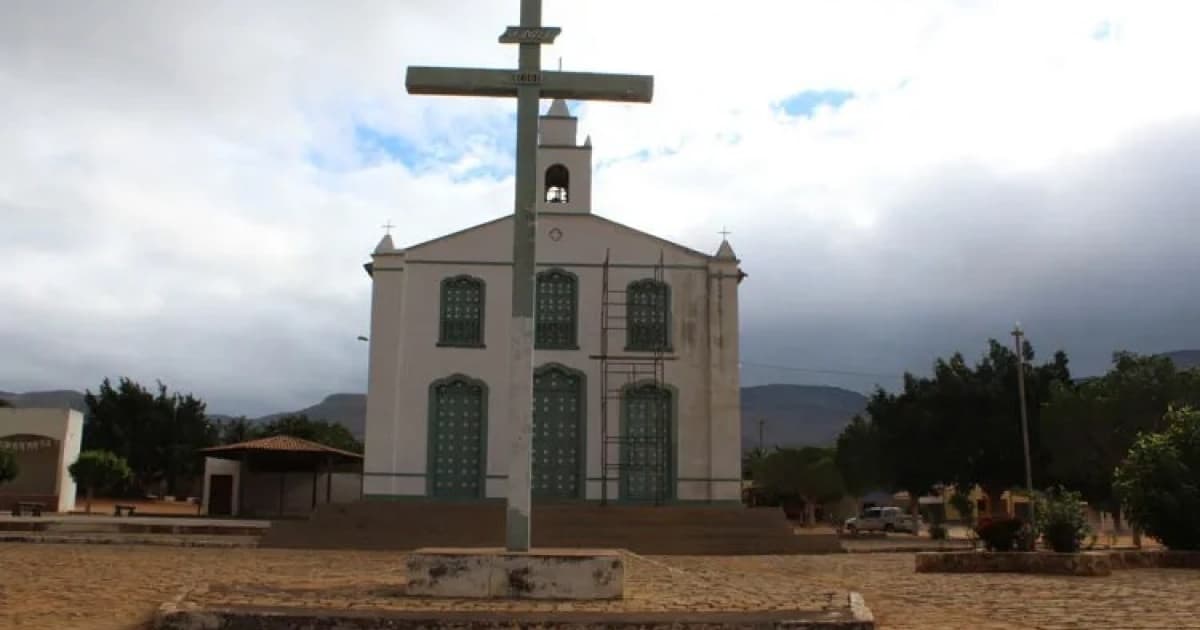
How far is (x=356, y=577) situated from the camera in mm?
12547

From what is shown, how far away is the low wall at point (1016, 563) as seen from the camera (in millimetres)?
14641

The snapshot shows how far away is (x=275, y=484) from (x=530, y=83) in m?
25.9

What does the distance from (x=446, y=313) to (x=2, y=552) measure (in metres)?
10.1

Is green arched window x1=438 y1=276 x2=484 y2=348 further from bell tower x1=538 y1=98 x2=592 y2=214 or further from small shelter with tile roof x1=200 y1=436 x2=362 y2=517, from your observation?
small shelter with tile roof x1=200 y1=436 x2=362 y2=517

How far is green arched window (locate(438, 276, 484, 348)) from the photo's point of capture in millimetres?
24156

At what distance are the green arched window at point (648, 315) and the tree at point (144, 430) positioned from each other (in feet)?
124

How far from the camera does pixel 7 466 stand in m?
33.5

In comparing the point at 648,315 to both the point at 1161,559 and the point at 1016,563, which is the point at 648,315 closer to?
the point at 1016,563

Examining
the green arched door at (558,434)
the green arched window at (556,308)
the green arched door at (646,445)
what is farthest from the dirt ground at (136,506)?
the green arched door at (646,445)

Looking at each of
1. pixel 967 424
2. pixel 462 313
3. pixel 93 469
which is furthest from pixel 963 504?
pixel 93 469

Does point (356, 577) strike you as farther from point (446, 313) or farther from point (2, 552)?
point (446, 313)

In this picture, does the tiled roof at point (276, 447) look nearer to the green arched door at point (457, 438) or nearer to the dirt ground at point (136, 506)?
the green arched door at point (457, 438)

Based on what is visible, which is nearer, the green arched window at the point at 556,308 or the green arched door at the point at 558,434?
the green arched door at the point at 558,434

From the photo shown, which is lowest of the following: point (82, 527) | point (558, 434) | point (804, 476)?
point (82, 527)
